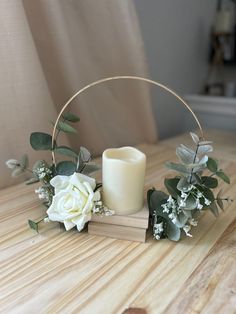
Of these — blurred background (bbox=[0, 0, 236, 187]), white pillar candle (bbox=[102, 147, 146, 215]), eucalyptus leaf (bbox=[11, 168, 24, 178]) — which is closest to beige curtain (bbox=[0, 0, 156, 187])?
blurred background (bbox=[0, 0, 236, 187])

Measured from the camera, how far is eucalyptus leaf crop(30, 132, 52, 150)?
0.51 metres

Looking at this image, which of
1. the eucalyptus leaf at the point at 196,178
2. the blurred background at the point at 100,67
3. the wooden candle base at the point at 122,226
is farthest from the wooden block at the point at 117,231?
the blurred background at the point at 100,67

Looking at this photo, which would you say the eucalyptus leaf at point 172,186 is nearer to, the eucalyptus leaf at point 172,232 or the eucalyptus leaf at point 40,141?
the eucalyptus leaf at point 172,232

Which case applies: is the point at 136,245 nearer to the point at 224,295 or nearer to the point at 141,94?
the point at 224,295

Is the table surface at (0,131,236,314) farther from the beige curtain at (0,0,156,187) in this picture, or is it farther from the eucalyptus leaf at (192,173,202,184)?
the beige curtain at (0,0,156,187)

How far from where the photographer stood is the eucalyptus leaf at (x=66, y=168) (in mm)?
499

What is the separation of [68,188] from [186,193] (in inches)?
7.0

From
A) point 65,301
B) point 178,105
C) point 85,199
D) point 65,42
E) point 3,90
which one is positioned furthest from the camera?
point 178,105

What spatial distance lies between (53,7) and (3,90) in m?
0.24

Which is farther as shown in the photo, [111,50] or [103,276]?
[111,50]

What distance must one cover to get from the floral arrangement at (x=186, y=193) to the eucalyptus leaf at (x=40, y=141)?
0.21m

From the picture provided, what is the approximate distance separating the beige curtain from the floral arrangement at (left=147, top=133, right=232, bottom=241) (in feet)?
1.18

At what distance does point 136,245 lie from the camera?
46 centimetres

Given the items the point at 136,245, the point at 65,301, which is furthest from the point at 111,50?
the point at 65,301
